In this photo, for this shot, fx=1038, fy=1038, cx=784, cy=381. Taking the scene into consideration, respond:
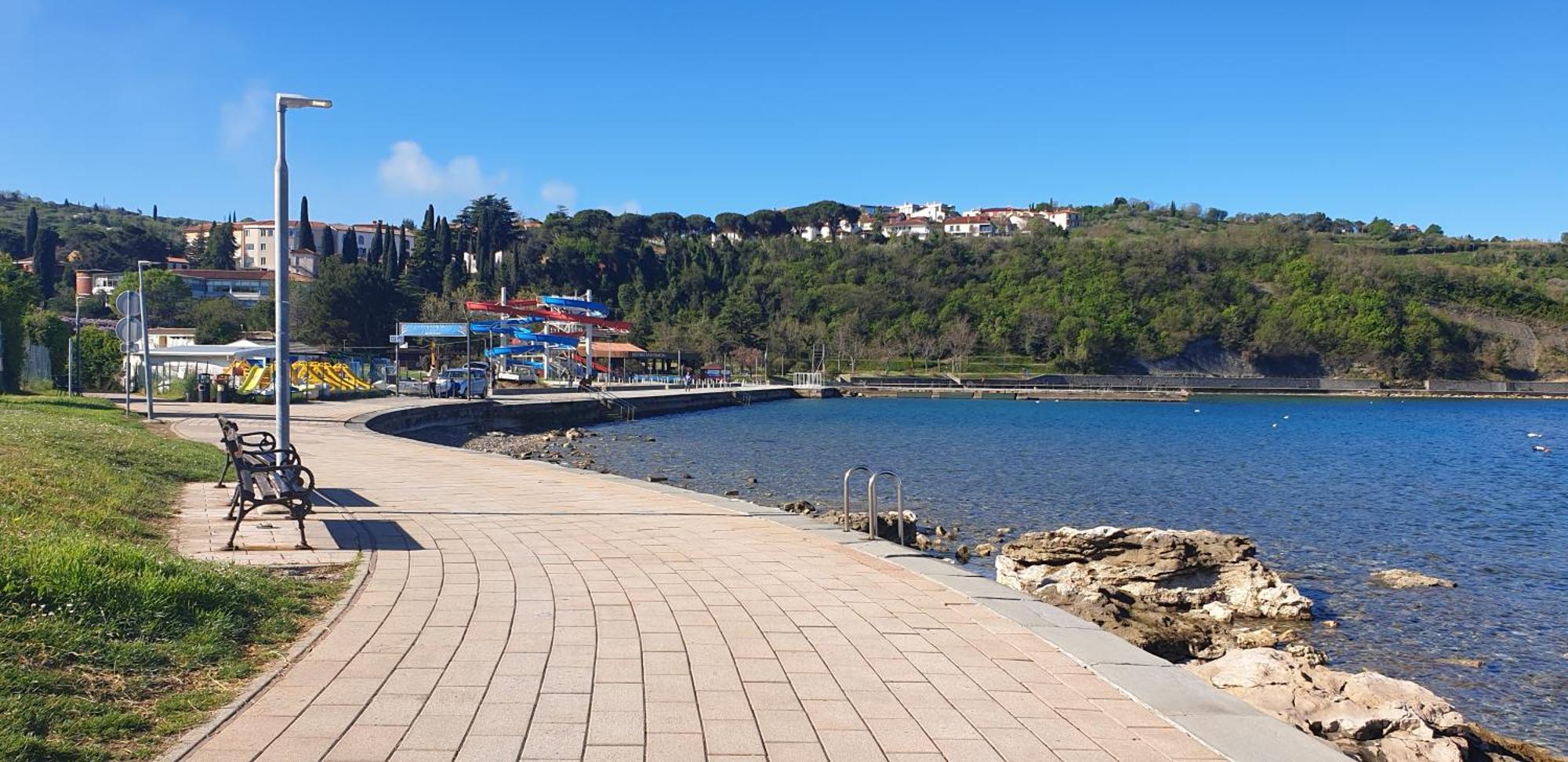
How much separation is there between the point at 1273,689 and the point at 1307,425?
56.2 m

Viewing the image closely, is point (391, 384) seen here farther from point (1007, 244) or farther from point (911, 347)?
point (1007, 244)

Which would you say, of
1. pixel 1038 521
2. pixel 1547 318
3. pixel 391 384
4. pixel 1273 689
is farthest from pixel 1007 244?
pixel 1273 689

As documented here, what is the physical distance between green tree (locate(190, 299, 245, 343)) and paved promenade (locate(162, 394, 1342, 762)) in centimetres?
6636

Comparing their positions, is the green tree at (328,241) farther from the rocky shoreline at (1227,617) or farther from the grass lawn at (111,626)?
the grass lawn at (111,626)

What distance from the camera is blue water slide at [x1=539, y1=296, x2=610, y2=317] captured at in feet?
187

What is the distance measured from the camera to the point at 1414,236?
6186 inches

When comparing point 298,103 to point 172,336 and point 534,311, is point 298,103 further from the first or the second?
point 172,336

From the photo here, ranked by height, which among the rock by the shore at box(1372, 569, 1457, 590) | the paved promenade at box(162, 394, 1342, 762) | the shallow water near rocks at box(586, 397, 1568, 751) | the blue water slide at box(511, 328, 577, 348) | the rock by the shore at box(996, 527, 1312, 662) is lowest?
the shallow water near rocks at box(586, 397, 1568, 751)

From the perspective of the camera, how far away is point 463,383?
42375 millimetres

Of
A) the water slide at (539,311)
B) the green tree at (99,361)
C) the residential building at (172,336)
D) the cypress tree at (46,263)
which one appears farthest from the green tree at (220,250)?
the green tree at (99,361)

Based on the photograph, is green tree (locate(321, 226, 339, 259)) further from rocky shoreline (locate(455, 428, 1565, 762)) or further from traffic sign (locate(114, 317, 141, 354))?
rocky shoreline (locate(455, 428, 1565, 762))

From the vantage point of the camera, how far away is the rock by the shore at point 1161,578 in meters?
10.9

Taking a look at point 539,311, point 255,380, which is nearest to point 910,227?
point 539,311

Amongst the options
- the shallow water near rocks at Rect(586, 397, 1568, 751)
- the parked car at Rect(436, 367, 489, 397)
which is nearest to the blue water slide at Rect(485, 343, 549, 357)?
the parked car at Rect(436, 367, 489, 397)
